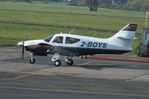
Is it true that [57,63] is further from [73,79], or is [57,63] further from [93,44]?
[73,79]

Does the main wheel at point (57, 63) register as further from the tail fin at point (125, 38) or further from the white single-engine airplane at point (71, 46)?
the tail fin at point (125, 38)

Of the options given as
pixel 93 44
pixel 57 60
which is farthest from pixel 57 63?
pixel 93 44

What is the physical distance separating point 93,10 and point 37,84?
136 metres

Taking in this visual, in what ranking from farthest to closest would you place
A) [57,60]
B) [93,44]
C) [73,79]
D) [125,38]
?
1. [125,38]
2. [93,44]
3. [57,60]
4. [73,79]

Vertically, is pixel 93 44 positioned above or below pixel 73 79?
above

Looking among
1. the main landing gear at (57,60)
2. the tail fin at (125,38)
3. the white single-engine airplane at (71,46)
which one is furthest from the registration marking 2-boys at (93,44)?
the main landing gear at (57,60)

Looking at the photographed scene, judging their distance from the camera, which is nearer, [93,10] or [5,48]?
[5,48]

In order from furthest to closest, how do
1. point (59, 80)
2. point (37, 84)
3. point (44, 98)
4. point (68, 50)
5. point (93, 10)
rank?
point (93, 10) < point (68, 50) < point (59, 80) < point (37, 84) < point (44, 98)

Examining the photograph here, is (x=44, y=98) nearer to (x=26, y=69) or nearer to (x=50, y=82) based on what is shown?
(x=50, y=82)

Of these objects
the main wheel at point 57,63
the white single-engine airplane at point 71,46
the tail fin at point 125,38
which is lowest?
the main wheel at point 57,63

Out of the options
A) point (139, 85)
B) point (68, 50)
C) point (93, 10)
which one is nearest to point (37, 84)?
point (139, 85)

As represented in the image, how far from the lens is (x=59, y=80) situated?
25281 mm

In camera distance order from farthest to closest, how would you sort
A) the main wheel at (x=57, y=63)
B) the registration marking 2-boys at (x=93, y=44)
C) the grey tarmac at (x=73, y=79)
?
the registration marking 2-boys at (x=93, y=44), the main wheel at (x=57, y=63), the grey tarmac at (x=73, y=79)

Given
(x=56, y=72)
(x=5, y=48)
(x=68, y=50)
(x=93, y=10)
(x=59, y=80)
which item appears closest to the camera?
(x=59, y=80)
